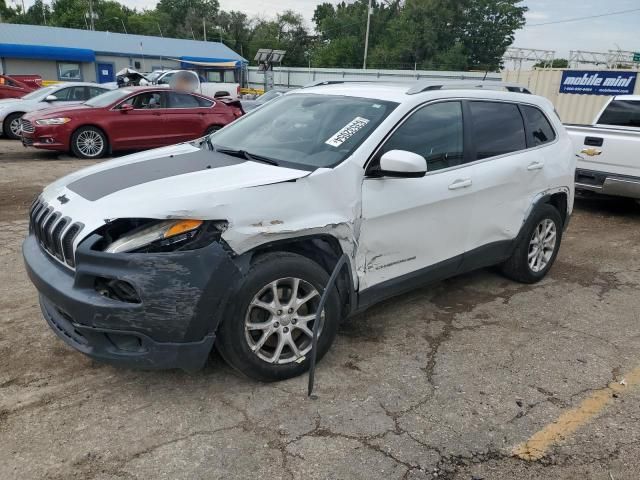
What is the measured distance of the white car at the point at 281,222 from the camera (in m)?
2.70

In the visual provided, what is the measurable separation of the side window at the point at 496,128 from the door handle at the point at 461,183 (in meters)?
0.26

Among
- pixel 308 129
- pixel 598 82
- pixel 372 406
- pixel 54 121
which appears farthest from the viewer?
pixel 598 82

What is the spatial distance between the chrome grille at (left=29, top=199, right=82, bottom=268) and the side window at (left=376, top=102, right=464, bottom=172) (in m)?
1.88

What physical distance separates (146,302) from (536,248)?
11.9 feet

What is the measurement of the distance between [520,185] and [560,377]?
1.68 metres

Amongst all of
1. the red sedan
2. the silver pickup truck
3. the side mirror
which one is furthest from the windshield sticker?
the red sedan

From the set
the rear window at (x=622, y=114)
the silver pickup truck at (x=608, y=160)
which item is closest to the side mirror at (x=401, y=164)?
the silver pickup truck at (x=608, y=160)

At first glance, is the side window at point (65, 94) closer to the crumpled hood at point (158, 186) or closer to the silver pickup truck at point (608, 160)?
the crumpled hood at point (158, 186)

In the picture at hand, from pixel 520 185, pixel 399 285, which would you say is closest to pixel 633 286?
pixel 520 185

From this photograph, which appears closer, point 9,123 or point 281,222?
point 281,222

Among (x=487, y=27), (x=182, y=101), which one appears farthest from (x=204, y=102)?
(x=487, y=27)

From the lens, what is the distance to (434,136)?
383cm

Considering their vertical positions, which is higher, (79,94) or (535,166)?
(535,166)

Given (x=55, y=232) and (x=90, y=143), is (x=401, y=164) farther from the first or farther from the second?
(x=90, y=143)
